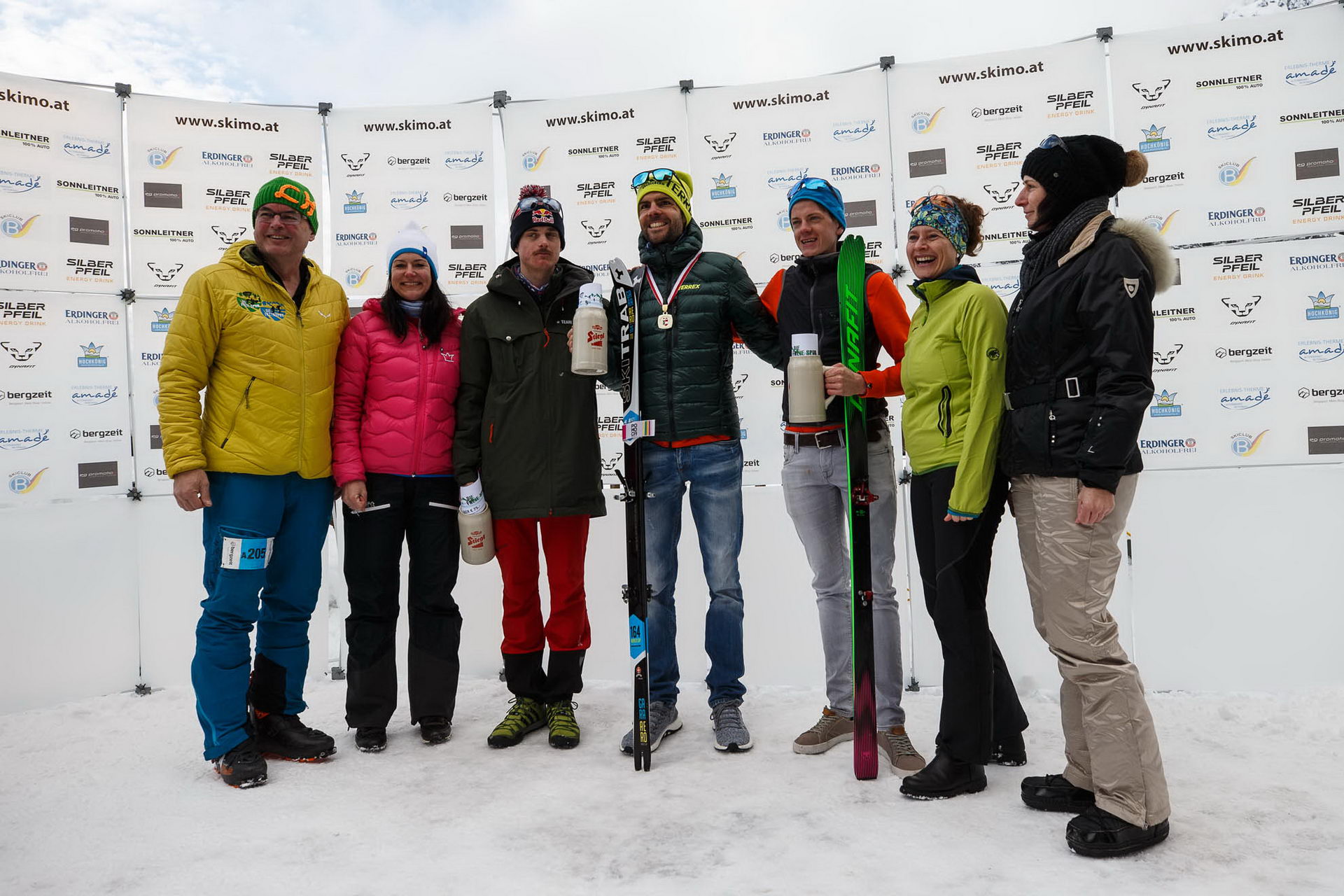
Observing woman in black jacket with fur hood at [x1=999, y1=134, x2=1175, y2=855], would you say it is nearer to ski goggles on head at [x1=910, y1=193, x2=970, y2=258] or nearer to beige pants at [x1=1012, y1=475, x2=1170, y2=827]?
beige pants at [x1=1012, y1=475, x2=1170, y2=827]

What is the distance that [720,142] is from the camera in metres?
4.26

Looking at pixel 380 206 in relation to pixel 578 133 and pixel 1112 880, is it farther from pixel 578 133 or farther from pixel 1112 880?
pixel 1112 880

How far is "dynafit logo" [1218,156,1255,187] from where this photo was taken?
12.3 feet

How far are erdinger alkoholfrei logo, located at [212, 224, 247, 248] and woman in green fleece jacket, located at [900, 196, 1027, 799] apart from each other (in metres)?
3.72

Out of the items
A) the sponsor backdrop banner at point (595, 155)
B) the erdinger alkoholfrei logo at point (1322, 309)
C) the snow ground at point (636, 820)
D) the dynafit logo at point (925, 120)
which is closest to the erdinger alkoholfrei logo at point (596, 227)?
the sponsor backdrop banner at point (595, 155)

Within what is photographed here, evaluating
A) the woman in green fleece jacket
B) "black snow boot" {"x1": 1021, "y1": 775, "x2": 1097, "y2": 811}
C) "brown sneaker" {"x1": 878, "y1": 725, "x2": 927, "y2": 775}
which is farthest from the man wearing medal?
"black snow boot" {"x1": 1021, "y1": 775, "x2": 1097, "y2": 811}

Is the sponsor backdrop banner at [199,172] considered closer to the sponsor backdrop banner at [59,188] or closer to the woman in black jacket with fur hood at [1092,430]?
the sponsor backdrop banner at [59,188]

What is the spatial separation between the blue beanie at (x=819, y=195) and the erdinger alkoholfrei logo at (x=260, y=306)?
6.68 feet

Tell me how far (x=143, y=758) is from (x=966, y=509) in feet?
11.0

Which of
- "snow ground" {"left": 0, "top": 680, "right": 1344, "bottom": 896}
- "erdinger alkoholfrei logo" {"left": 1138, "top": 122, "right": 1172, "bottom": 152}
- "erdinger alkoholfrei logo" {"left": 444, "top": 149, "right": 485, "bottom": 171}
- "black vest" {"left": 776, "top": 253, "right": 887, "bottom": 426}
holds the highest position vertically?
"erdinger alkoholfrei logo" {"left": 444, "top": 149, "right": 485, "bottom": 171}

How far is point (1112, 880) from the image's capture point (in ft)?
6.54

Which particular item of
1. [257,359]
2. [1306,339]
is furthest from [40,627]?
[1306,339]

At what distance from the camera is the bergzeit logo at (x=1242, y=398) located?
12.2 feet

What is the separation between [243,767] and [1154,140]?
Answer: 15.9ft
